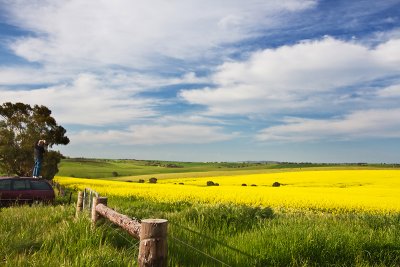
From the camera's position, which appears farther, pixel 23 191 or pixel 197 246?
pixel 23 191

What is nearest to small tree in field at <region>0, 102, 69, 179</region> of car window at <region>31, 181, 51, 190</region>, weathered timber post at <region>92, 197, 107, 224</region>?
car window at <region>31, 181, 51, 190</region>

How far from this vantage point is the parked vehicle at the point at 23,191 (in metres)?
15.6

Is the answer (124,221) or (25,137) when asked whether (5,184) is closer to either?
(124,221)

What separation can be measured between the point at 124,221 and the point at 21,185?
11729 millimetres

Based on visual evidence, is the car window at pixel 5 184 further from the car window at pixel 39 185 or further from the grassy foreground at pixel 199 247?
the grassy foreground at pixel 199 247

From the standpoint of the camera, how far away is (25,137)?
40.2m

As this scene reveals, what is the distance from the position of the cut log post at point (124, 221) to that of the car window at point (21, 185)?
933cm

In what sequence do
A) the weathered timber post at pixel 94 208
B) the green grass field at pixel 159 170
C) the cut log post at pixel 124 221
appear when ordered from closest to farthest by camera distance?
the cut log post at pixel 124 221 → the weathered timber post at pixel 94 208 → the green grass field at pixel 159 170

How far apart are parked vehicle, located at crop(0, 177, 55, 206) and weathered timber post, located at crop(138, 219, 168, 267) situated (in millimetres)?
12591

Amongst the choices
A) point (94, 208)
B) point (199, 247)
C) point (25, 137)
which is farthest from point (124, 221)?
point (25, 137)

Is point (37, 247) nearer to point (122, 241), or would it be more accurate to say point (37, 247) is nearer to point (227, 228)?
point (122, 241)

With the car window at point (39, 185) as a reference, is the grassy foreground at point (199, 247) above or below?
below

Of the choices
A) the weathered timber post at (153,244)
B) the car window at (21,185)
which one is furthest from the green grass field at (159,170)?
the weathered timber post at (153,244)

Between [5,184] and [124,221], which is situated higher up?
[124,221]
